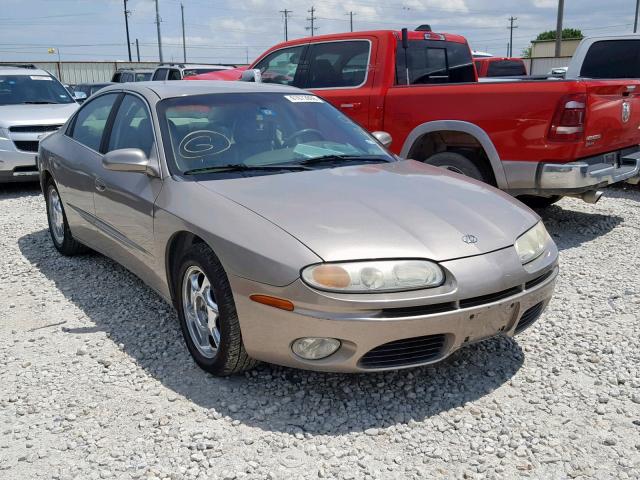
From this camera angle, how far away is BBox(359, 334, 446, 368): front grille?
2.90m

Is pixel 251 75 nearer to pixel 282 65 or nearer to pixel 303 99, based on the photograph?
pixel 282 65

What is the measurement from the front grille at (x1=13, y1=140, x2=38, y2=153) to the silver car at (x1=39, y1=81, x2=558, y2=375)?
4.81 m

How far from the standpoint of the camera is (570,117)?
533 centimetres

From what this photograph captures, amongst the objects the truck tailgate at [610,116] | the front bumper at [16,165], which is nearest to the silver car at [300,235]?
the truck tailgate at [610,116]

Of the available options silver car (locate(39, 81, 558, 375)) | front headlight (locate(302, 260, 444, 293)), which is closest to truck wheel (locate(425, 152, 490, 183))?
silver car (locate(39, 81, 558, 375))

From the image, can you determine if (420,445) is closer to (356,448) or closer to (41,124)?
(356,448)

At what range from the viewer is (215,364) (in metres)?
3.26

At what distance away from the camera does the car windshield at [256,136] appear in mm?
3768

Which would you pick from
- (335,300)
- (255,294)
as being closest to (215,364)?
(255,294)

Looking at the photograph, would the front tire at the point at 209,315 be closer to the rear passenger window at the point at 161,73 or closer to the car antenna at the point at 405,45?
the car antenna at the point at 405,45

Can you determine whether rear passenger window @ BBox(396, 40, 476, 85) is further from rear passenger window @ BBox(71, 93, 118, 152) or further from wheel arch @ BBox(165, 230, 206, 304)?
wheel arch @ BBox(165, 230, 206, 304)

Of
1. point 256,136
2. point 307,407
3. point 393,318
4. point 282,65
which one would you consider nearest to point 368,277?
point 393,318

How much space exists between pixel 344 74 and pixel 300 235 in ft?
14.7

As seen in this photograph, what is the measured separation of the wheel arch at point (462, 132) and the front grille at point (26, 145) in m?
5.26
